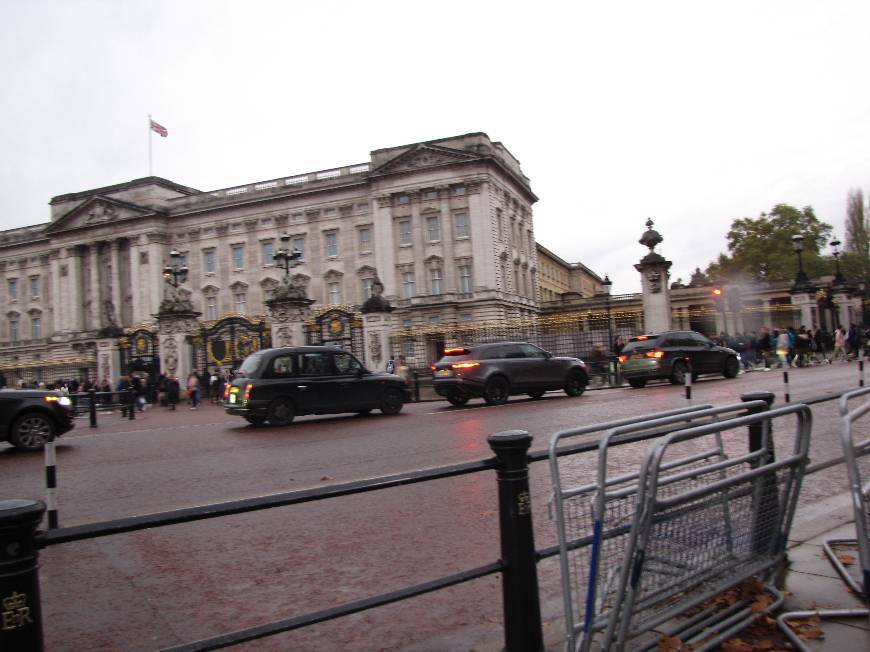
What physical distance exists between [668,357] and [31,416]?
16.3 m

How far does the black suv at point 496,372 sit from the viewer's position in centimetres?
1769

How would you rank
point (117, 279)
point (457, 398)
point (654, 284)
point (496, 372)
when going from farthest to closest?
point (117, 279) < point (654, 284) < point (457, 398) < point (496, 372)

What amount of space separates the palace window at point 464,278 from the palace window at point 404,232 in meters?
5.44

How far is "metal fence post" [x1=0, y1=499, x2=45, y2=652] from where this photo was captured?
2016 mm

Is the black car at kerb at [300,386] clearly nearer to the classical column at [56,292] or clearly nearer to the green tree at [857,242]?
the green tree at [857,242]

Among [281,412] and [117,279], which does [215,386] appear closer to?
[281,412]

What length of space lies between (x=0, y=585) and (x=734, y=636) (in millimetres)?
3106

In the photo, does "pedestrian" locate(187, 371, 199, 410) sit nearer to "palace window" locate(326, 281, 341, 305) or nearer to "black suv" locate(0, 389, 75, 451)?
"black suv" locate(0, 389, 75, 451)

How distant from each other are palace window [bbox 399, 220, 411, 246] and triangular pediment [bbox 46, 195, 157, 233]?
26273mm

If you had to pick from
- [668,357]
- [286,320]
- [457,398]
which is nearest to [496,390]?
[457,398]

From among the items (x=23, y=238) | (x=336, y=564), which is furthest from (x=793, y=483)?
(x=23, y=238)

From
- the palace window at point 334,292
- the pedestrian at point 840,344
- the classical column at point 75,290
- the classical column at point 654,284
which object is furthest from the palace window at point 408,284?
the classical column at point 75,290

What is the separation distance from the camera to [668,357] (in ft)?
68.6

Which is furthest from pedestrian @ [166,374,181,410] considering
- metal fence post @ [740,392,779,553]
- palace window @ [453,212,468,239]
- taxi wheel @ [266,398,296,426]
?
palace window @ [453,212,468,239]
